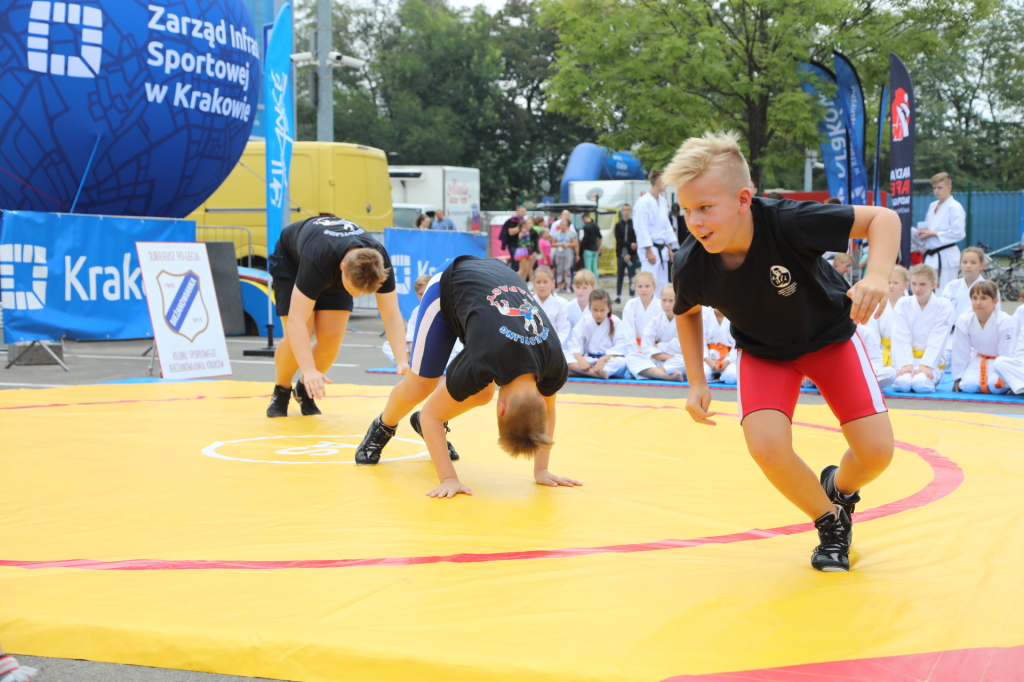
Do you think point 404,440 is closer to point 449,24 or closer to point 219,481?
point 219,481

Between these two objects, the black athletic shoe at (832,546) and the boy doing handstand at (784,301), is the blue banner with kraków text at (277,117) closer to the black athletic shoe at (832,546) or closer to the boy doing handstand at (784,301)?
the boy doing handstand at (784,301)

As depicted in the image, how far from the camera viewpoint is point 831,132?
15.2 m

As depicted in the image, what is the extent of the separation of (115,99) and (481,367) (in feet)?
21.8

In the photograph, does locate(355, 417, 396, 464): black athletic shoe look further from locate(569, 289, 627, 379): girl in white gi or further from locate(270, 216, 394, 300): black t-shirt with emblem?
locate(569, 289, 627, 379): girl in white gi

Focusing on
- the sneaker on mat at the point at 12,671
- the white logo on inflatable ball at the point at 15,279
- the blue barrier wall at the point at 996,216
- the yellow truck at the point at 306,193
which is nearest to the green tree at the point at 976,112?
the blue barrier wall at the point at 996,216

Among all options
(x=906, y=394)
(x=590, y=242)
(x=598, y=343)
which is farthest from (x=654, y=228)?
(x=590, y=242)

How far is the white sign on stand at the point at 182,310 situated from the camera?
25.5 feet

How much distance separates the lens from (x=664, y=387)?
8.08 m

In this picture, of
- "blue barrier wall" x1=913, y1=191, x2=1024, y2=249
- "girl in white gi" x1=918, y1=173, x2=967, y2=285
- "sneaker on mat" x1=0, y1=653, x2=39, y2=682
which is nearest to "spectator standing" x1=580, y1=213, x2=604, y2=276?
"girl in white gi" x1=918, y1=173, x2=967, y2=285

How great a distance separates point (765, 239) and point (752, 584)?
3.33 ft

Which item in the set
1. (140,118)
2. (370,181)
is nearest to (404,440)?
(140,118)

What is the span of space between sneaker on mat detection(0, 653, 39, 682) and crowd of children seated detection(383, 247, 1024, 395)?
4432 mm

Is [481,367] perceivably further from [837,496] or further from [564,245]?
[564,245]

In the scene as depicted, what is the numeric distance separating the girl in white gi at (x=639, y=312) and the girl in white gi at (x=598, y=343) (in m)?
0.08
